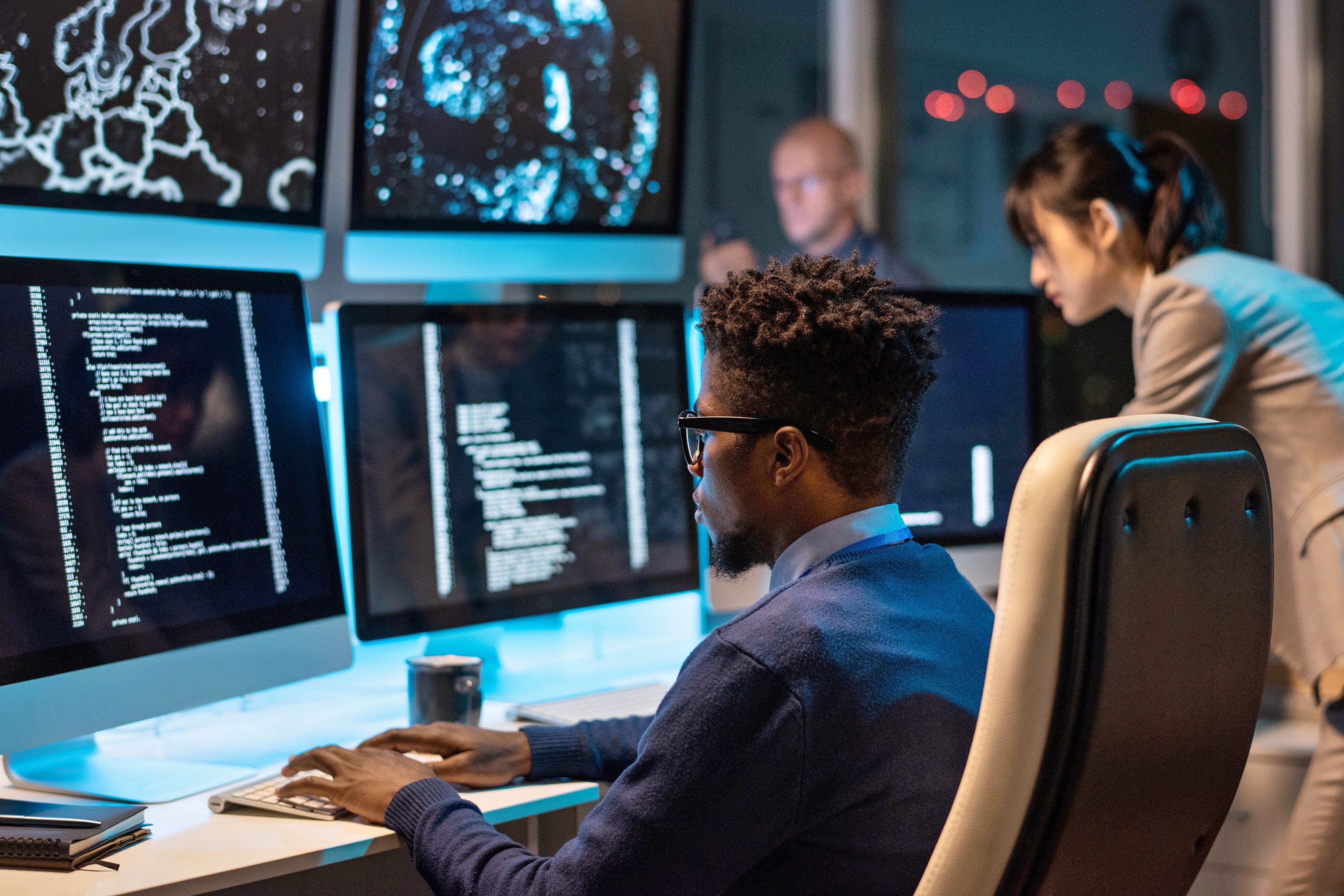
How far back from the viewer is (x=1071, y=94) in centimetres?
397

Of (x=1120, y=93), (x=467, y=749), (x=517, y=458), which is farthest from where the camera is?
(x=1120, y=93)

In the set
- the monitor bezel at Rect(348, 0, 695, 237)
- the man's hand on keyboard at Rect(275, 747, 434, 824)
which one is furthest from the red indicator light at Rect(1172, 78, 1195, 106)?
the man's hand on keyboard at Rect(275, 747, 434, 824)

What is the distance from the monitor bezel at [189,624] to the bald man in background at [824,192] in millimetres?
1770

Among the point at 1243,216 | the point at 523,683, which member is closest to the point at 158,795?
the point at 523,683

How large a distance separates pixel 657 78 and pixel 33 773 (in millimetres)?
1352

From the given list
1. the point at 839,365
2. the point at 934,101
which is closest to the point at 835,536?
the point at 839,365

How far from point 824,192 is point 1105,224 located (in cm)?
123

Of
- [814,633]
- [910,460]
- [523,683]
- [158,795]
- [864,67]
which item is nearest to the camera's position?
[814,633]

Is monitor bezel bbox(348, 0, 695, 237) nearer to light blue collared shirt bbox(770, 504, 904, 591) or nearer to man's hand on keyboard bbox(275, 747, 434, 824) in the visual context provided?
man's hand on keyboard bbox(275, 747, 434, 824)

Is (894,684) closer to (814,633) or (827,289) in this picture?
(814,633)

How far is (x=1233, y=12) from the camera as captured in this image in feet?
12.8

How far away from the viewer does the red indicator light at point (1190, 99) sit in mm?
3994

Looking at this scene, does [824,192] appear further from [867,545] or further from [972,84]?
[867,545]

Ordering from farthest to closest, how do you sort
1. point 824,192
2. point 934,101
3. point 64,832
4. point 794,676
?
1. point 934,101
2. point 824,192
3. point 64,832
4. point 794,676
